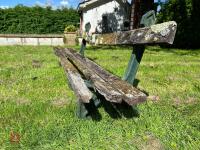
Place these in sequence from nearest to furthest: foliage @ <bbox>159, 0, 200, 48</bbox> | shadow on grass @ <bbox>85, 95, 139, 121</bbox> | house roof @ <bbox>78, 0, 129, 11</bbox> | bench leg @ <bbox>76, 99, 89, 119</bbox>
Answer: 1. bench leg @ <bbox>76, 99, 89, 119</bbox>
2. shadow on grass @ <bbox>85, 95, 139, 121</bbox>
3. foliage @ <bbox>159, 0, 200, 48</bbox>
4. house roof @ <bbox>78, 0, 129, 11</bbox>

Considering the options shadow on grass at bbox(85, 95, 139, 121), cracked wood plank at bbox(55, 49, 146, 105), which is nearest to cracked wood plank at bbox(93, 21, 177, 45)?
cracked wood plank at bbox(55, 49, 146, 105)

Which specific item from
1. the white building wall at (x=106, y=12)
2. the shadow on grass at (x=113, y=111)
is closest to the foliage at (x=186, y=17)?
the white building wall at (x=106, y=12)

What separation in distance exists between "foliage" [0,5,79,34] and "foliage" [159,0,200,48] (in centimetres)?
1608

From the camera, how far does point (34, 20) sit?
32.7 meters

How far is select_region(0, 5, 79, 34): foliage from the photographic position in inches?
1250

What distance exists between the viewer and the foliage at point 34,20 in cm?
3175

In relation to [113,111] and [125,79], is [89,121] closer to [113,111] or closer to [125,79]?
[113,111]

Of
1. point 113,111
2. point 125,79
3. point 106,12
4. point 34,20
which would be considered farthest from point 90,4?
point 125,79

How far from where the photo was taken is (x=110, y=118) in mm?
4562

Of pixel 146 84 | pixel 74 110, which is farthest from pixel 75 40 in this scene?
pixel 74 110

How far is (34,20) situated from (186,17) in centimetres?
1772

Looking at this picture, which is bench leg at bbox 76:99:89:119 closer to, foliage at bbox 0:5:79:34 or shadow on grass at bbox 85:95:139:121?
shadow on grass at bbox 85:95:139:121

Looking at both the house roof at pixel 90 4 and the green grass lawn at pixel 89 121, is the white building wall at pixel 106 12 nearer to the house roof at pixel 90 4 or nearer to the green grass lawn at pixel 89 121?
the house roof at pixel 90 4

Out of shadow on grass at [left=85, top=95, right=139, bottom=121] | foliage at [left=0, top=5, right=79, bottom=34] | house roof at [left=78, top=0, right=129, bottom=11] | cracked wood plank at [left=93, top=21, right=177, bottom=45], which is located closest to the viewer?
cracked wood plank at [left=93, top=21, right=177, bottom=45]
